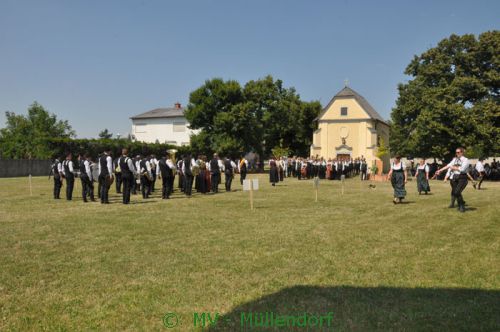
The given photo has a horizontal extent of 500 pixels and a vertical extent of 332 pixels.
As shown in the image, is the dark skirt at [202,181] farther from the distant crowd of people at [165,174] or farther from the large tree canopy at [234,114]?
the large tree canopy at [234,114]

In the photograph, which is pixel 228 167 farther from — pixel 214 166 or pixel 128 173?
pixel 128 173

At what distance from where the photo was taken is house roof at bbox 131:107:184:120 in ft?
245

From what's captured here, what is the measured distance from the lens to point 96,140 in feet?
149

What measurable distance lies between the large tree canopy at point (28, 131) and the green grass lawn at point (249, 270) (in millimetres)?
59454

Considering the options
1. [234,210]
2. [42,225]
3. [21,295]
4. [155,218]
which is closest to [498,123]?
[234,210]

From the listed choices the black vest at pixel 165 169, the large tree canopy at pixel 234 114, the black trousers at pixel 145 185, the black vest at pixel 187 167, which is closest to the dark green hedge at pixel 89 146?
the large tree canopy at pixel 234 114

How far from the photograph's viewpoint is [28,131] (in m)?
74.9

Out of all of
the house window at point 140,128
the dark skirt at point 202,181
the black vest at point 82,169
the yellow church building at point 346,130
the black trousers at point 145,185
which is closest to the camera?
the black vest at point 82,169

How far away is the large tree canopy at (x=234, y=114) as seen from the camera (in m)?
50.7

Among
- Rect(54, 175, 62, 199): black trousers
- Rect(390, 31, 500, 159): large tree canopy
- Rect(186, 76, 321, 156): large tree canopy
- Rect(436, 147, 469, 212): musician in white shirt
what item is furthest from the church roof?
Rect(436, 147, 469, 212): musician in white shirt

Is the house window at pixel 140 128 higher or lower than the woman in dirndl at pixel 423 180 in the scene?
higher

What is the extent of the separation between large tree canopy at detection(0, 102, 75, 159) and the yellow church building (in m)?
39.2

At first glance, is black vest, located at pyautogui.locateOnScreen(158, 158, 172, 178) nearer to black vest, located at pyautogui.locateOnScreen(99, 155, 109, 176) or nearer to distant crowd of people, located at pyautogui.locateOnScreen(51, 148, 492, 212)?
distant crowd of people, located at pyautogui.locateOnScreen(51, 148, 492, 212)

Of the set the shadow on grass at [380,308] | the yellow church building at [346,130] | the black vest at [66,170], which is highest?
the yellow church building at [346,130]
